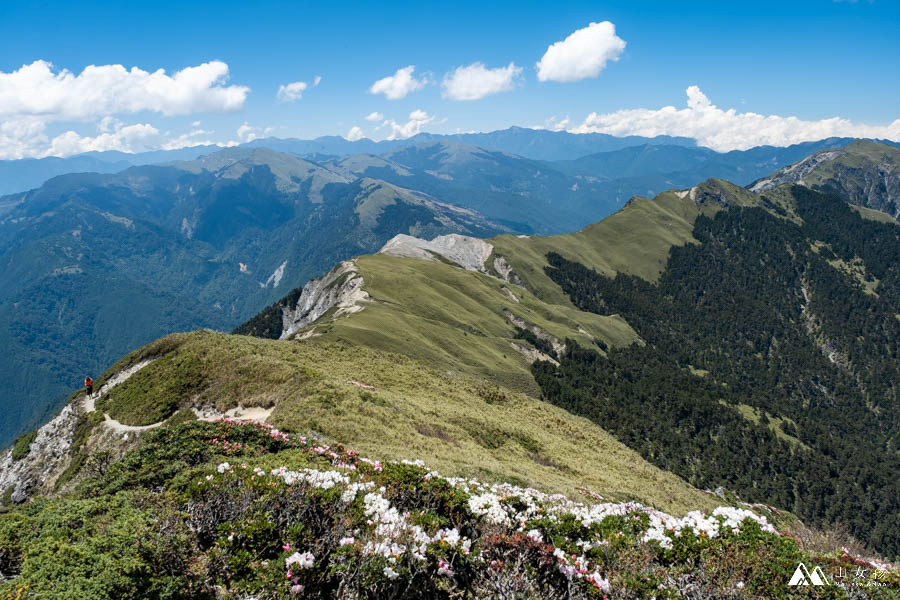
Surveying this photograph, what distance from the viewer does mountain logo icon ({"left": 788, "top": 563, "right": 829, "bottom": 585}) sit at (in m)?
11.7

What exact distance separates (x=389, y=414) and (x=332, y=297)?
90.1m

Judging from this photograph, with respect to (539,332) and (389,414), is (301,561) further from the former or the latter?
(539,332)

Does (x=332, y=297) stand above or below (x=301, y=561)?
below

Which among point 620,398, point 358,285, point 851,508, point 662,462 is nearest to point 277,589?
point 358,285

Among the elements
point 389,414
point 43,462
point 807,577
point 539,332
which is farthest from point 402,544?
point 539,332

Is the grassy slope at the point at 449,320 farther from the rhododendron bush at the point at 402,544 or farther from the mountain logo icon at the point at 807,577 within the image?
the mountain logo icon at the point at 807,577

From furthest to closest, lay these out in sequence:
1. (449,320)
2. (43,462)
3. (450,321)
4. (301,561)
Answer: (449,320)
(450,321)
(43,462)
(301,561)

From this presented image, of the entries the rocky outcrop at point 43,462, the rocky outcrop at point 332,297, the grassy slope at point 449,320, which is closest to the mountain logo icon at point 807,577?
the rocky outcrop at point 43,462

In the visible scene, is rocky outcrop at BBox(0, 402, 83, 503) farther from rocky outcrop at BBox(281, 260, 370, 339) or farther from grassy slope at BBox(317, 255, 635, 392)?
rocky outcrop at BBox(281, 260, 370, 339)

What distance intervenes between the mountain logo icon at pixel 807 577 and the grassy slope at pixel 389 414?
14.9 metres

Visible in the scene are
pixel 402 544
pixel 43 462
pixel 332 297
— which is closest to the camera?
pixel 402 544

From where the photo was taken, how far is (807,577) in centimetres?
1192

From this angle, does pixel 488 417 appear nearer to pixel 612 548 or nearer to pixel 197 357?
pixel 197 357

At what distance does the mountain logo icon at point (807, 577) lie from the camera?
11.7m
